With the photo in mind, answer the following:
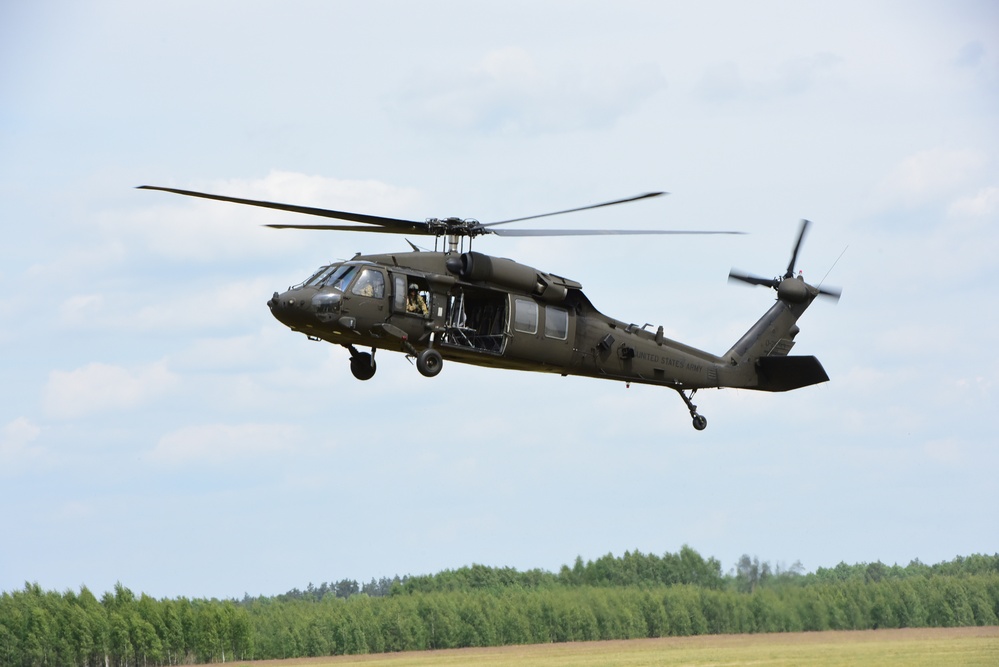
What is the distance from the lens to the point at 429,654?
5894 centimetres

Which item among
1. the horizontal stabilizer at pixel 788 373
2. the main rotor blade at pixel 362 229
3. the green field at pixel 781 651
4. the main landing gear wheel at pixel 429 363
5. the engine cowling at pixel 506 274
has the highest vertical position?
the main rotor blade at pixel 362 229

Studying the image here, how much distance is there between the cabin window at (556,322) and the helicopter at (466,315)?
0.03m

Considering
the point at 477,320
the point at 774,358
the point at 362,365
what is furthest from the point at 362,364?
the point at 774,358

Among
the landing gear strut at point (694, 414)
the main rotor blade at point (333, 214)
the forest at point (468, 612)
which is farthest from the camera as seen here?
the forest at point (468, 612)

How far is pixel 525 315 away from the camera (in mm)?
26688

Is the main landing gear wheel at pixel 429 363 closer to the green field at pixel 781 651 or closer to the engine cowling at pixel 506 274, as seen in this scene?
the engine cowling at pixel 506 274

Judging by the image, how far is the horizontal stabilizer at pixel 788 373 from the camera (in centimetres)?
3111

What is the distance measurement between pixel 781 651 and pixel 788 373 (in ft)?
32.3

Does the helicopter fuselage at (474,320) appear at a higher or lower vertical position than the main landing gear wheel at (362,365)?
higher

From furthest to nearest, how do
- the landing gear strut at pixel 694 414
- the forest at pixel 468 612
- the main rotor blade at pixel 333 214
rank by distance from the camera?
the forest at pixel 468 612 → the landing gear strut at pixel 694 414 → the main rotor blade at pixel 333 214

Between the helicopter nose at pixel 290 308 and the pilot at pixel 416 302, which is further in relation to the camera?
the pilot at pixel 416 302

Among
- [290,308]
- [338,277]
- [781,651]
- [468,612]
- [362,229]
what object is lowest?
[781,651]

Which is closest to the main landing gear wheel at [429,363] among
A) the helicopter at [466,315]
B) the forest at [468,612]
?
the helicopter at [466,315]

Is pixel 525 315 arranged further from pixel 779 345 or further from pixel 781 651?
pixel 781 651
